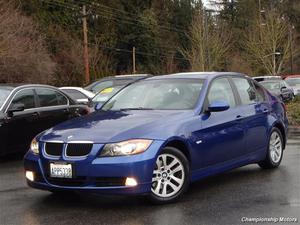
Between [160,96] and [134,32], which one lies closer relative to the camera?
[160,96]

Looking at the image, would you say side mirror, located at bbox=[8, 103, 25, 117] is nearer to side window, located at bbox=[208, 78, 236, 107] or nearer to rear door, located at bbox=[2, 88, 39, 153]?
rear door, located at bbox=[2, 88, 39, 153]

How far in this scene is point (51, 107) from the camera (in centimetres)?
1109

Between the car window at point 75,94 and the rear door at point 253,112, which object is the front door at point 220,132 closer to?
the rear door at point 253,112

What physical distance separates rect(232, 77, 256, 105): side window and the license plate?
2.95 meters

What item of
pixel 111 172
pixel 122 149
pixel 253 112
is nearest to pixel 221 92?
pixel 253 112

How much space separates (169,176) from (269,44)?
58100 millimetres

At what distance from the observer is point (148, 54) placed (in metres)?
74.8

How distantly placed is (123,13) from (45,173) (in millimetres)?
66972

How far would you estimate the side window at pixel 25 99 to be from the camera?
10406mm

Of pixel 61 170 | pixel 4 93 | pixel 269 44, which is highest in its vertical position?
pixel 4 93

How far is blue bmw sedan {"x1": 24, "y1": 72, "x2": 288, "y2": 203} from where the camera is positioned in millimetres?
6266

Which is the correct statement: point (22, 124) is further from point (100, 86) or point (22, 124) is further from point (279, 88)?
point (279, 88)

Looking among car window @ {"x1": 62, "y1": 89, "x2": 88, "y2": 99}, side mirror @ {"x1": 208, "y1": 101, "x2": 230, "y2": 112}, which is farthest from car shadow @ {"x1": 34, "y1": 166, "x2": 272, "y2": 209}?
car window @ {"x1": 62, "y1": 89, "x2": 88, "y2": 99}

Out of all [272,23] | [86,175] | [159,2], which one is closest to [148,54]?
[159,2]
